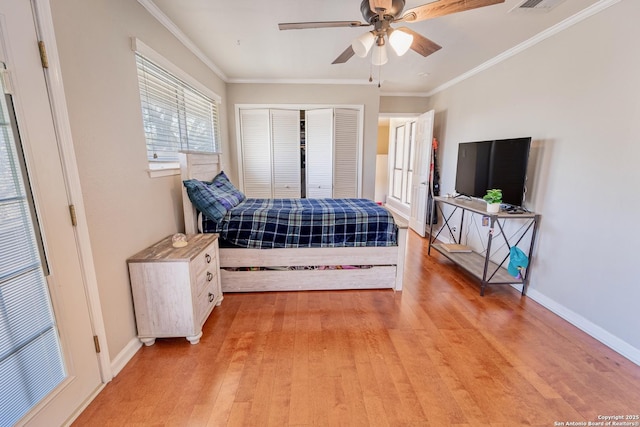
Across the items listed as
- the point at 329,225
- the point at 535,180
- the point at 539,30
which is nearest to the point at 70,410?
the point at 329,225

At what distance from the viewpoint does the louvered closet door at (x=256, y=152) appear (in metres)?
4.29

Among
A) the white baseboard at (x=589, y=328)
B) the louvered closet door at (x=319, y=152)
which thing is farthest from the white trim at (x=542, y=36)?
the white baseboard at (x=589, y=328)

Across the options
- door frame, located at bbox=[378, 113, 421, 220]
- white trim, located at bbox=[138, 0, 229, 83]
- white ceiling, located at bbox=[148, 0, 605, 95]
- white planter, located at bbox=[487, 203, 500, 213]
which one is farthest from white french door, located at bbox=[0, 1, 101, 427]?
door frame, located at bbox=[378, 113, 421, 220]

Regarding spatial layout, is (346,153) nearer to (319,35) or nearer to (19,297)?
(319,35)

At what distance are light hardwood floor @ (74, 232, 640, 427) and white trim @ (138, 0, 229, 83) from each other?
247cm

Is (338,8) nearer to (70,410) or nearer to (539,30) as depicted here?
(539,30)

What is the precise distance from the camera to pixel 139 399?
4.85ft

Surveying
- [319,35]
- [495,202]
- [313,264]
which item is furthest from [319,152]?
[495,202]

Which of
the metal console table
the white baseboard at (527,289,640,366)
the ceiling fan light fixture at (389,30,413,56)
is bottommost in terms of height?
the white baseboard at (527,289,640,366)

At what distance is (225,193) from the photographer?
2.86m

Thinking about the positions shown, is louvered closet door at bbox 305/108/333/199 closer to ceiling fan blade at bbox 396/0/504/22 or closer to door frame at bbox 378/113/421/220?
door frame at bbox 378/113/421/220

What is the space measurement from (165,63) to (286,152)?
7.42ft

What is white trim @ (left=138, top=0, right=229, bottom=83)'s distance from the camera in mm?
2084

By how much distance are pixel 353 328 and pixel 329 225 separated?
3.06 feet
